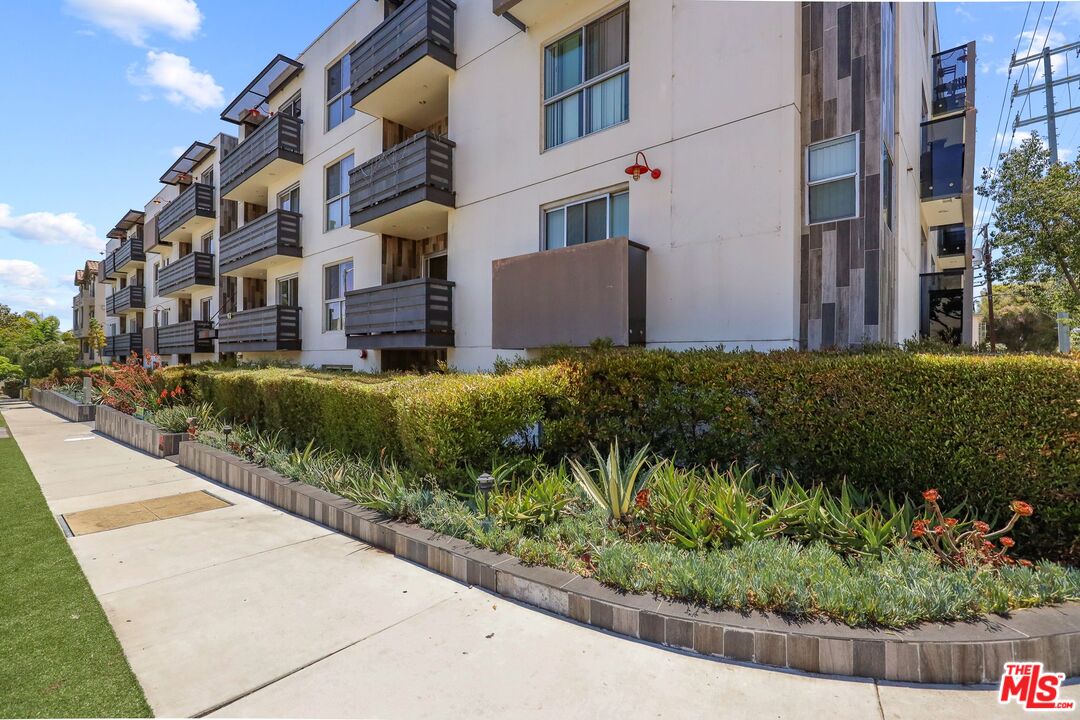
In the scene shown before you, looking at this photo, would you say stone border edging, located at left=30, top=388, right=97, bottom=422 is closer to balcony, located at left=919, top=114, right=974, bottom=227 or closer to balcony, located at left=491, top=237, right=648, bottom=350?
balcony, located at left=491, top=237, right=648, bottom=350

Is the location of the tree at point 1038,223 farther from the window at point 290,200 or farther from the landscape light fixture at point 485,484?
the window at point 290,200

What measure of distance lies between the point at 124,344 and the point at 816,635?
118 feet

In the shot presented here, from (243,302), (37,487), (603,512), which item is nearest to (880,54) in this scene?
(603,512)

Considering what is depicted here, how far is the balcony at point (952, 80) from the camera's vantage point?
39.1 ft

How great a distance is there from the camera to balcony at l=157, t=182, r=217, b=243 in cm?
1986

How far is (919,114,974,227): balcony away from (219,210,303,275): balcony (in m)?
16.2

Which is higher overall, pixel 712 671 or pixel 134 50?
pixel 134 50

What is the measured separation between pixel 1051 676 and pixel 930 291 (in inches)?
436

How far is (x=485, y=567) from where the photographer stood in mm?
3883

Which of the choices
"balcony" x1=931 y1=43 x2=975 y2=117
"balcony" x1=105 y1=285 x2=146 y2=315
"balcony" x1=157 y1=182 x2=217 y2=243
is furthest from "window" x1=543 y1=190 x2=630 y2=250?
"balcony" x1=105 y1=285 x2=146 y2=315

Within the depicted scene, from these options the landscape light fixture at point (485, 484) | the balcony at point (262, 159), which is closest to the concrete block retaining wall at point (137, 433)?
the landscape light fixture at point (485, 484)

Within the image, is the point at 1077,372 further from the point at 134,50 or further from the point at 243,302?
the point at 243,302

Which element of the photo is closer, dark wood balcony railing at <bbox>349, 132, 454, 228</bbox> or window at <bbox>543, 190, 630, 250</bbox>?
window at <bbox>543, 190, 630, 250</bbox>

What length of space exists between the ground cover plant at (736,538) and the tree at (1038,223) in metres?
19.8
